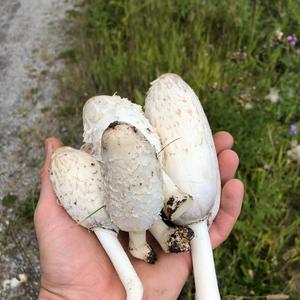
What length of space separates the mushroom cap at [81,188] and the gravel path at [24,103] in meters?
0.53

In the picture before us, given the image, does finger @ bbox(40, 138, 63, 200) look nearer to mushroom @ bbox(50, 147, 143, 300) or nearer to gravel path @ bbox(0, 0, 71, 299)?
mushroom @ bbox(50, 147, 143, 300)

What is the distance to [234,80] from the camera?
2305 mm

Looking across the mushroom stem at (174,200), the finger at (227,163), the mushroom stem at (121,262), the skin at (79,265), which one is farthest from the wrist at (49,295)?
the finger at (227,163)

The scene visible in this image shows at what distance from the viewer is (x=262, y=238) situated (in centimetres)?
186

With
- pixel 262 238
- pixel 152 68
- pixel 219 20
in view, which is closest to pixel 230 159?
pixel 262 238

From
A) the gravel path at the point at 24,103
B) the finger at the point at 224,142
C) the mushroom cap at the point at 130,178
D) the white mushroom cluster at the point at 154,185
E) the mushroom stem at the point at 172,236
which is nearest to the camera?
the mushroom cap at the point at 130,178

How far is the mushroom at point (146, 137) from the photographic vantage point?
1449mm

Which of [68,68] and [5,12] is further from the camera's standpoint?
[5,12]

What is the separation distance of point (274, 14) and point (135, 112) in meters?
1.51

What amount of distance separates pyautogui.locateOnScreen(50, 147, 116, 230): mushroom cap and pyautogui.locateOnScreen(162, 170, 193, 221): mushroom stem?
6.8 inches

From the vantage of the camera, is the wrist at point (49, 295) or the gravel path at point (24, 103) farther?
the gravel path at point (24, 103)

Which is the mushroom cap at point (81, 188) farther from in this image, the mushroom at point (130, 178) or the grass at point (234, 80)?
the grass at point (234, 80)

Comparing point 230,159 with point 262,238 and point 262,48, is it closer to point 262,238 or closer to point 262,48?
point 262,238

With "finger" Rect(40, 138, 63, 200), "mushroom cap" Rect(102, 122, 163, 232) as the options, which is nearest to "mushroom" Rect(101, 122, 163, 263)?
"mushroom cap" Rect(102, 122, 163, 232)
